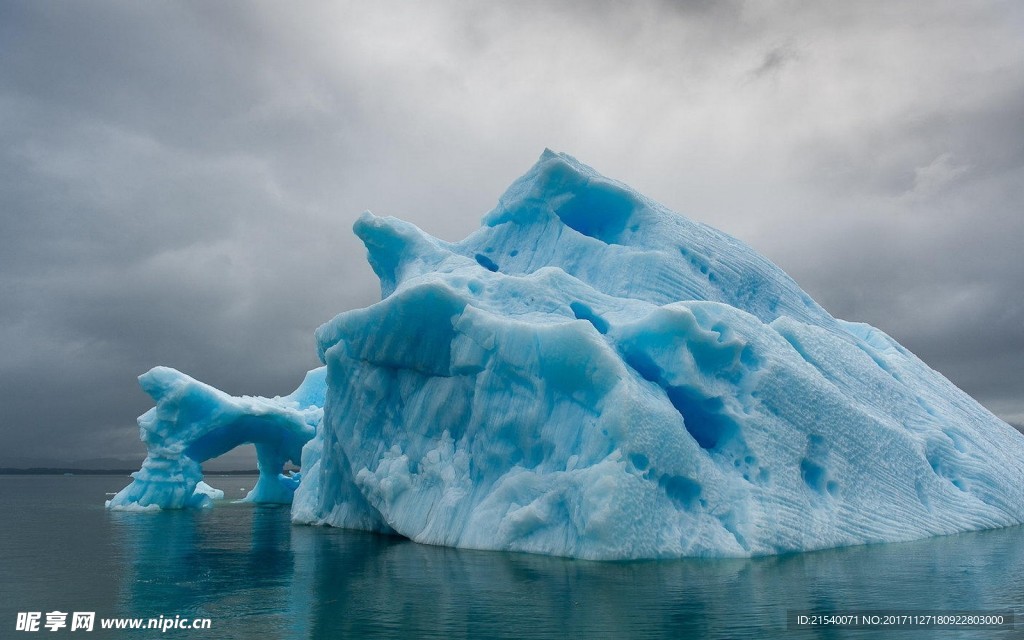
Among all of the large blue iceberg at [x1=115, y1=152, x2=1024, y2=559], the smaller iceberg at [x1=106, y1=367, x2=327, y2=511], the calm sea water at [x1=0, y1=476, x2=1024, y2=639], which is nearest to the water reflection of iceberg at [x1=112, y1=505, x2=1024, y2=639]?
the calm sea water at [x1=0, y1=476, x2=1024, y2=639]

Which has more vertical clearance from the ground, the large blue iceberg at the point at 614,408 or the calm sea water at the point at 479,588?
the large blue iceberg at the point at 614,408

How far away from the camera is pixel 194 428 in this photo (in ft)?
84.8

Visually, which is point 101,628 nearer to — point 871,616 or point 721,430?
point 871,616

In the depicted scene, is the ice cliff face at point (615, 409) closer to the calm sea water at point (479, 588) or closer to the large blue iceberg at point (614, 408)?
the large blue iceberg at point (614, 408)

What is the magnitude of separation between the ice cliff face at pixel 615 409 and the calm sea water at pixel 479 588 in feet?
2.51

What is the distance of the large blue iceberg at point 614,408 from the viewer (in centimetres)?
1257

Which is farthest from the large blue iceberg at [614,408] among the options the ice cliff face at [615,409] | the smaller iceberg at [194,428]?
the smaller iceberg at [194,428]

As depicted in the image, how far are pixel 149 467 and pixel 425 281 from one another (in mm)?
16742

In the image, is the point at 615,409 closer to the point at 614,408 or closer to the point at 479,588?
the point at 614,408

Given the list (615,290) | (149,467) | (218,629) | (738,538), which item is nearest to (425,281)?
(615,290)

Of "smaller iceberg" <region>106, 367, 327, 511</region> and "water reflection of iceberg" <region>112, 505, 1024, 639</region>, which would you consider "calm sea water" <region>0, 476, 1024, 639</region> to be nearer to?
"water reflection of iceberg" <region>112, 505, 1024, 639</region>

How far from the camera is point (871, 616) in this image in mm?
7648

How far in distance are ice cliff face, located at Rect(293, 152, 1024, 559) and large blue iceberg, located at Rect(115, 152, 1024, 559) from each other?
4cm

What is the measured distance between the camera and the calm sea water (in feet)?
24.0
